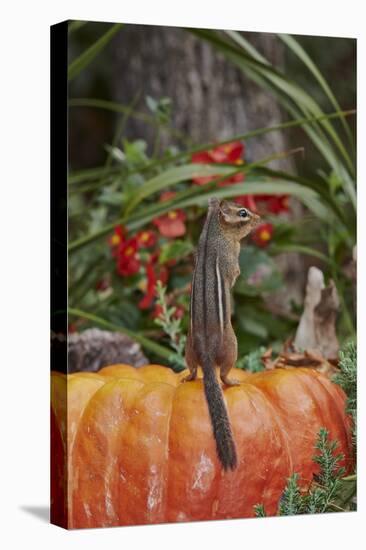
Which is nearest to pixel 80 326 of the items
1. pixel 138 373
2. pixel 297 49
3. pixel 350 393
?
pixel 138 373

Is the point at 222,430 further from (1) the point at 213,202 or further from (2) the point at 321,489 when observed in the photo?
(1) the point at 213,202

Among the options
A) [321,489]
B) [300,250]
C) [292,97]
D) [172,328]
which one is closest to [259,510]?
[321,489]

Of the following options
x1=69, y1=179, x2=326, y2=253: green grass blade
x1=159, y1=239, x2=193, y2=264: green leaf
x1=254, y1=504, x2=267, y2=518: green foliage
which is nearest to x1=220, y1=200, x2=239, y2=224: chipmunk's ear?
x1=69, y1=179, x2=326, y2=253: green grass blade

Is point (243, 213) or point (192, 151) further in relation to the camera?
point (192, 151)

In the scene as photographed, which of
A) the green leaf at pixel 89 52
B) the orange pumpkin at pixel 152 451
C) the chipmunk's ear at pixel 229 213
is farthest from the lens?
the chipmunk's ear at pixel 229 213

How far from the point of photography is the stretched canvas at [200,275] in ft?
10.8

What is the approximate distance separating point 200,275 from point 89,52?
28.0 inches

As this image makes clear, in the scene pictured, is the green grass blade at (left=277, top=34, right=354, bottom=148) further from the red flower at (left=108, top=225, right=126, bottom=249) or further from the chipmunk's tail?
the chipmunk's tail

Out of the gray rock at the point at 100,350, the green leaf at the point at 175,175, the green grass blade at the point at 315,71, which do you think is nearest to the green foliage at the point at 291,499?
the gray rock at the point at 100,350

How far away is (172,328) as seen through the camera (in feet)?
12.0

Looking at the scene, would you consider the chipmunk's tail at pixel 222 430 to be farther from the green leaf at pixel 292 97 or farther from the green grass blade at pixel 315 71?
the green grass blade at pixel 315 71

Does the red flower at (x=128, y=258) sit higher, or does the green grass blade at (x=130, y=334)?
the red flower at (x=128, y=258)

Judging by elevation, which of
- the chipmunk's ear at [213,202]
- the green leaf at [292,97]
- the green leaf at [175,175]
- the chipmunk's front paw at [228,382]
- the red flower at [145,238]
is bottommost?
the chipmunk's front paw at [228,382]

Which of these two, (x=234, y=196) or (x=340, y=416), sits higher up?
(x=234, y=196)
